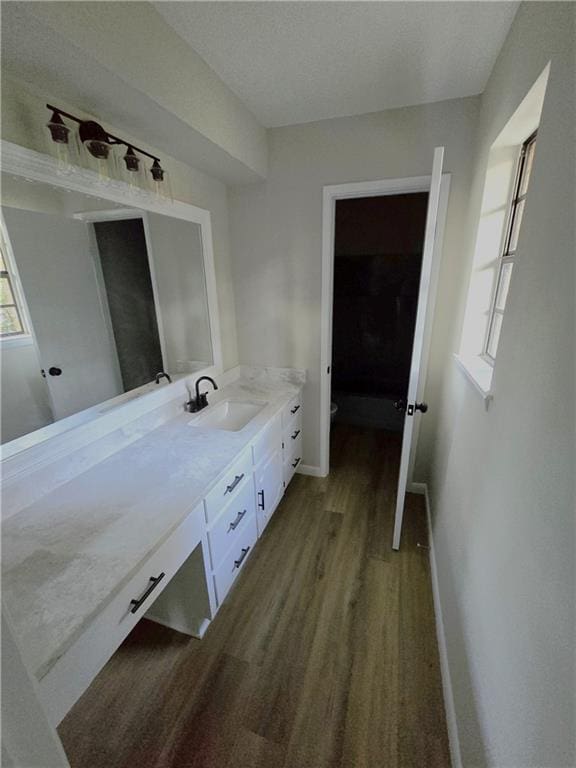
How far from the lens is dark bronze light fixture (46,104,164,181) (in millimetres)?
1075

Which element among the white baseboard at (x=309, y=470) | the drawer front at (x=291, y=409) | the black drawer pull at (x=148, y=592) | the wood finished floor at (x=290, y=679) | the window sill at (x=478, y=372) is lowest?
the wood finished floor at (x=290, y=679)

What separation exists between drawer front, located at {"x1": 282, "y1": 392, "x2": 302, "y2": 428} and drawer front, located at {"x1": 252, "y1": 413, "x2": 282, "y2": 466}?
0.26 ft

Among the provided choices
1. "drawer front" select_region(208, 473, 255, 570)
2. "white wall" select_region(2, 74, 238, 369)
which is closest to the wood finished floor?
"drawer front" select_region(208, 473, 255, 570)

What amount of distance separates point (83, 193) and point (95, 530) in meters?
1.30

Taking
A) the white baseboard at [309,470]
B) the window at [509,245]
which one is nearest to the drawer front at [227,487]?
the white baseboard at [309,470]

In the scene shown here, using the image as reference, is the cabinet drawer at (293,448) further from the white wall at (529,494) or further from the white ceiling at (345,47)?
the white ceiling at (345,47)

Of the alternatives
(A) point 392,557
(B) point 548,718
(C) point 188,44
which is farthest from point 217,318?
(B) point 548,718

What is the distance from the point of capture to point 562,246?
2.47ft

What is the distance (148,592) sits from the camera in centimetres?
95

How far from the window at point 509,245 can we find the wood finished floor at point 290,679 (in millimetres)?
1362

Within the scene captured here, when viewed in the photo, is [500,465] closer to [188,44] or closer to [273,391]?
[273,391]

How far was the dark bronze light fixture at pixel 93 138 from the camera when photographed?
108 cm

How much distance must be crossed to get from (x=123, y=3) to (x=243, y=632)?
8.13 ft

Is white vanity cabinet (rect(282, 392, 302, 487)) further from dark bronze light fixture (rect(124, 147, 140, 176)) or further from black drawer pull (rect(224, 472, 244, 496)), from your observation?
dark bronze light fixture (rect(124, 147, 140, 176))
